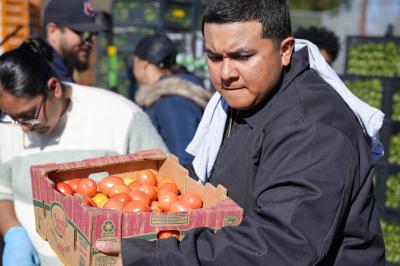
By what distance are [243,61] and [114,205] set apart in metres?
0.64

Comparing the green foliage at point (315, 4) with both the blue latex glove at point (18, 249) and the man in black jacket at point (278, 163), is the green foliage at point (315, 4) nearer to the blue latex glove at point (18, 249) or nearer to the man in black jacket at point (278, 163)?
the blue latex glove at point (18, 249)

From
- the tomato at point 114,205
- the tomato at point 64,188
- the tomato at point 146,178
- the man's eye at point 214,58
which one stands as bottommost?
the tomato at point 146,178

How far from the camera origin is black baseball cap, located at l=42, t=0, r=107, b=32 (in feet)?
13.4

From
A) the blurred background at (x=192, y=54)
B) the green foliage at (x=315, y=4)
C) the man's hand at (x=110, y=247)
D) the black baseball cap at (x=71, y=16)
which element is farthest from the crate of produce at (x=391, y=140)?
the green foliage at (x=315, y=4)

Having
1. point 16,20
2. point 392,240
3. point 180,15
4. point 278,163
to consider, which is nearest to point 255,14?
point 278,163

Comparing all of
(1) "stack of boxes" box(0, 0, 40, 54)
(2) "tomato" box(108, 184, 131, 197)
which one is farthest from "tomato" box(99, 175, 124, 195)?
(1) "stack of boxes" box(0, 0, 40, 54)

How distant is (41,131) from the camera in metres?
2.79

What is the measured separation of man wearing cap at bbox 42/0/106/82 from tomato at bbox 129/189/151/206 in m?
2.22

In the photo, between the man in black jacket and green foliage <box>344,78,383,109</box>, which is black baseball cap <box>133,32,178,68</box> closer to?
green foliage <box>344,78,383,109</box>

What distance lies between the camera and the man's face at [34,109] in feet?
8.86

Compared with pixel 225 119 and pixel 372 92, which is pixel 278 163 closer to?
pixel 225 119

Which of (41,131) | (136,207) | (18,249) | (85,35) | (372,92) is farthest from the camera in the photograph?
(372,92)

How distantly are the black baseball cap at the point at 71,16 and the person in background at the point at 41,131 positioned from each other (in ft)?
4.13

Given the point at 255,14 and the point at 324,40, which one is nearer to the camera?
the point at 255,14
